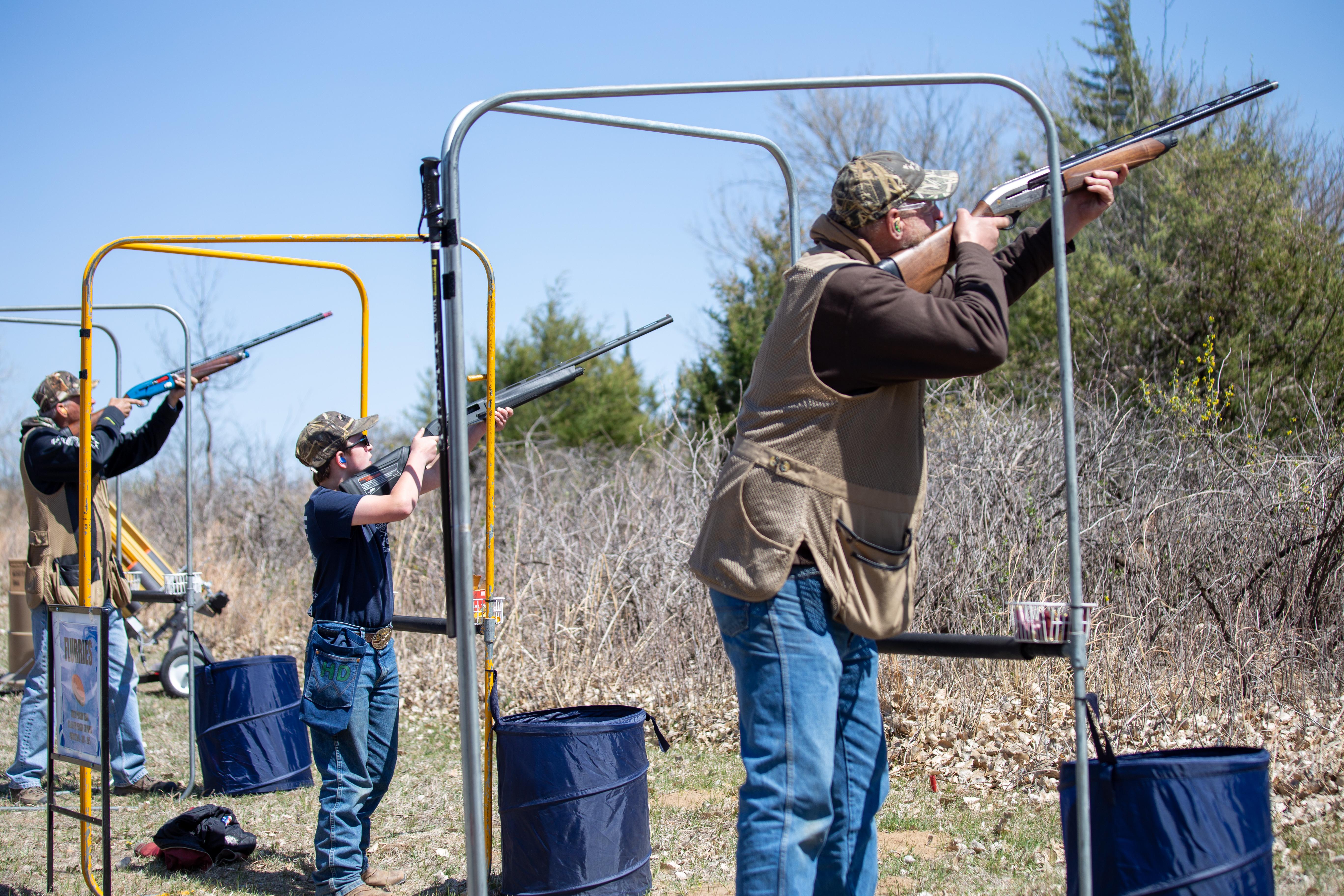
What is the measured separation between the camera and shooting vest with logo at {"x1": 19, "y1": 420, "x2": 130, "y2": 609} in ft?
17.1

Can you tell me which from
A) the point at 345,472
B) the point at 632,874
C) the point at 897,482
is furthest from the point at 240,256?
the point at 897,482

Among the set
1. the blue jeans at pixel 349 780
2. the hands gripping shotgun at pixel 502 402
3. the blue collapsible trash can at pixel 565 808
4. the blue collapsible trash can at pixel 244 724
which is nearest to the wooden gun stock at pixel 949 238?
the hands gripping shotgun at pixel 502 402

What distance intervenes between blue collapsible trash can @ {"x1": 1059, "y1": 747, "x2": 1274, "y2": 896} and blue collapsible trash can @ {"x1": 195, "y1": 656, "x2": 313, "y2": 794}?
4.16 m

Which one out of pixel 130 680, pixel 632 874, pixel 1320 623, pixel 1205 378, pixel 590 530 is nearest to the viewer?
pixel 632 874

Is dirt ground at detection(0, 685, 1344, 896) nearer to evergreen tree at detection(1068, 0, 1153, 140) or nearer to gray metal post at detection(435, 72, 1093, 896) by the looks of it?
gray metal post at detection(435, 72, 1093, 896)

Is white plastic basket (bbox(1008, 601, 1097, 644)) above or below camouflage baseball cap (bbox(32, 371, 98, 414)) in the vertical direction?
below

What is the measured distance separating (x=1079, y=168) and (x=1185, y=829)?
1.67 m

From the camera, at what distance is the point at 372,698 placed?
3.94m

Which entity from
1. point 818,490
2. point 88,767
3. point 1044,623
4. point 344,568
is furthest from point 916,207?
point 88,767

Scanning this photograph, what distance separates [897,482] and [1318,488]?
15.6ft

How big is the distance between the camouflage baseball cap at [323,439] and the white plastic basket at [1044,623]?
261cm

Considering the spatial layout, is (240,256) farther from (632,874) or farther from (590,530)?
(590,530)

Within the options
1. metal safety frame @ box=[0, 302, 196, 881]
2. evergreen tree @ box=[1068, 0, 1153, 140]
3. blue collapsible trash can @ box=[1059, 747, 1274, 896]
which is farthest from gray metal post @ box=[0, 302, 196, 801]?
evergreen tree @ box=[1068, 0, 1153, 140]

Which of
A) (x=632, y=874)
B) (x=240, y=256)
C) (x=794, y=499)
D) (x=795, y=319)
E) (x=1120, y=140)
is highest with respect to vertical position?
(x=240, y=256)
